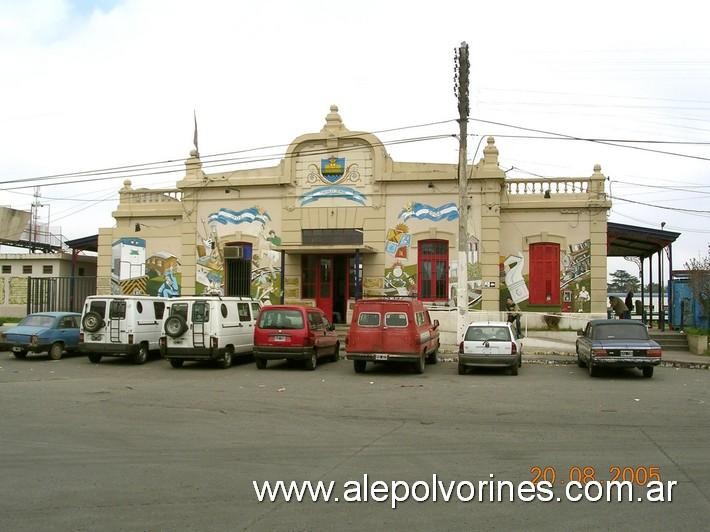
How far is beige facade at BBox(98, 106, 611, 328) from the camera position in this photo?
25.9 m

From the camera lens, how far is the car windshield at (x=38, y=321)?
21.6m

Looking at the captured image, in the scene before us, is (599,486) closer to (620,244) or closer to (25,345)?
(25,345)

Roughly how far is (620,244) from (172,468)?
86.9 ft

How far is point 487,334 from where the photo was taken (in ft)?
58.9

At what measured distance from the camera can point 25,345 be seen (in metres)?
20.8

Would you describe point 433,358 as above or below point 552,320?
below

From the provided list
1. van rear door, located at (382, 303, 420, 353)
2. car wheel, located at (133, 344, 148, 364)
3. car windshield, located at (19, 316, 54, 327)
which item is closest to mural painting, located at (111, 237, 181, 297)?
car windshield, located at (19, 316, 54, 327)

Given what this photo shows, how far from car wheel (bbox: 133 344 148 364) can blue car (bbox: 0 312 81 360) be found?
2.99 meters

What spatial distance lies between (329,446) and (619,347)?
10.5 meters

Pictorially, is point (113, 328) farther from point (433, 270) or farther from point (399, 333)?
point (433, 270)

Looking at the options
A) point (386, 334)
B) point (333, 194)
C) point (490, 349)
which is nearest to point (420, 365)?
point (386, 334)

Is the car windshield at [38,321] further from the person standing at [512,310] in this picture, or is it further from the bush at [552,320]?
the bush at [552,320]

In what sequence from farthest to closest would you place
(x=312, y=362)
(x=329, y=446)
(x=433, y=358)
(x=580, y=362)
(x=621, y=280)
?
(x=621, y=280) → (x=433, y=358) → (x=580, y=362) → (x=312, y=362) → (x=329, y=446)

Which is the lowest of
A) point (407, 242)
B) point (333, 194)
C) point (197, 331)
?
point (197, 331)
